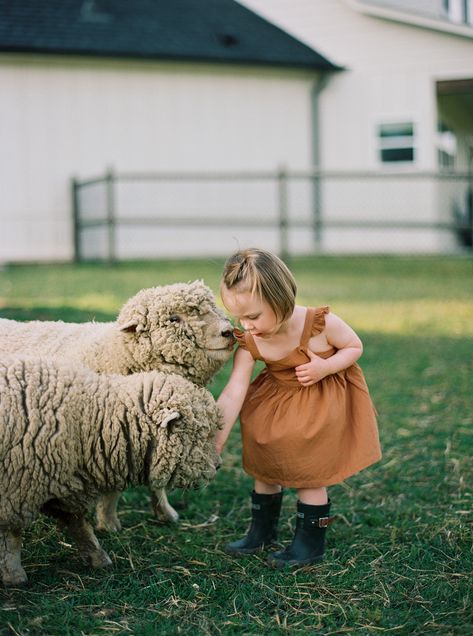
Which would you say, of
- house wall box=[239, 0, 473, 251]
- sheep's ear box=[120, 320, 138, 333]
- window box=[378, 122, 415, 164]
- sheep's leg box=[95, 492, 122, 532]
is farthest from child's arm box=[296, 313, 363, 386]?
window box=[378, 122, 415, 164]

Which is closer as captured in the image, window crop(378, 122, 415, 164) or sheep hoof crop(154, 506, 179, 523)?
sheep hoof crop(154, 506, 179, 523)

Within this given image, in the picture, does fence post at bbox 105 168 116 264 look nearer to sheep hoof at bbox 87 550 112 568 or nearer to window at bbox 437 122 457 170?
window at bbox 437 122 457 170

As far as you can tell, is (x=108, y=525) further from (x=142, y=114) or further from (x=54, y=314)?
(x=142, y=114)

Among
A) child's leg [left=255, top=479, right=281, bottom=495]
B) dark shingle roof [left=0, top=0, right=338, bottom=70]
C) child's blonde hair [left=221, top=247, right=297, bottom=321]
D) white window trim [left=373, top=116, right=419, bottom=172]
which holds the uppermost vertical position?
dark shingle roof [left=0, top=0, right=338, bottom=70]

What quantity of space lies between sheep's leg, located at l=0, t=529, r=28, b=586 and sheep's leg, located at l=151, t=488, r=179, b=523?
2.67 ft

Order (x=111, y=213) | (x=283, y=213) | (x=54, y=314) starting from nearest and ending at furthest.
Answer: (x=54, y=314), (x=111, y=213), (x=283, y=213)

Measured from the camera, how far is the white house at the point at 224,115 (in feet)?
58.3

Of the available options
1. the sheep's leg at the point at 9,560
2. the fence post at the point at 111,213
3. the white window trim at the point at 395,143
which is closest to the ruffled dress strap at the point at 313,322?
the sheep's leg at the point at 9,560

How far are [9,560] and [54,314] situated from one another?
15.7 feet

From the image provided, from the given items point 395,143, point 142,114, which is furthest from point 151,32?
point 395,143

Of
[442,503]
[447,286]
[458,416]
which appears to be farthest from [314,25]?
[442,503]

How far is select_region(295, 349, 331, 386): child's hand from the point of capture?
329 centimetres

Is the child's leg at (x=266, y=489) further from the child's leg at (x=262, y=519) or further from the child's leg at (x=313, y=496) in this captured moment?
the child's leg at (x=313, y=496)

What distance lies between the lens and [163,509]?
3.68 meters
